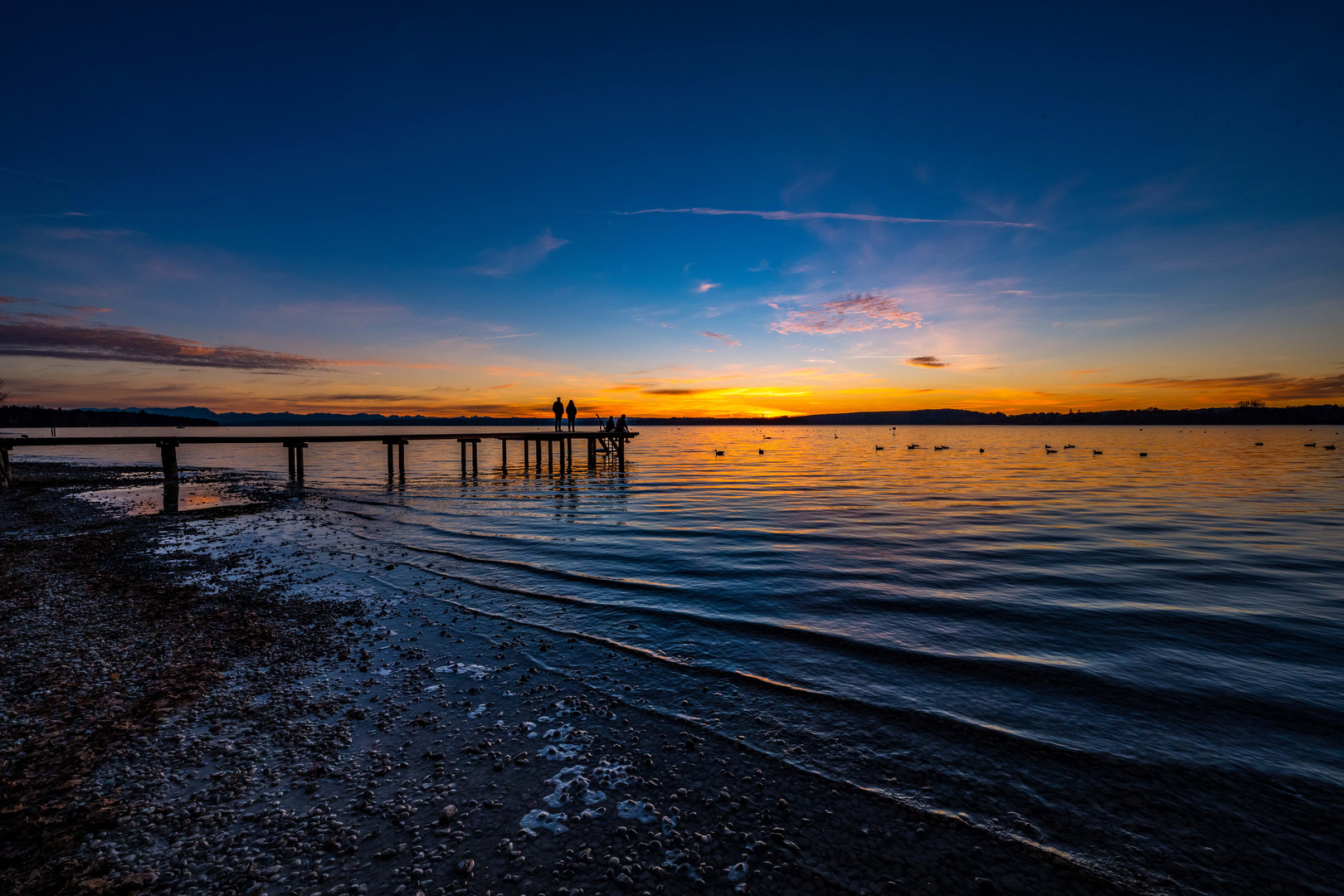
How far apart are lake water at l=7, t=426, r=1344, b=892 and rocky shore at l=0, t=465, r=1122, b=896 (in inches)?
28.6

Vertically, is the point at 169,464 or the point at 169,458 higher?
the point at 169,458

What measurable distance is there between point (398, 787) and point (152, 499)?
1174 inches

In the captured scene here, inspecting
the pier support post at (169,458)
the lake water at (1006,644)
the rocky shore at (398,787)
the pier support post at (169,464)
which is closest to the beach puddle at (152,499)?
the pier support post at (169,464)

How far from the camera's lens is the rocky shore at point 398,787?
3730mm

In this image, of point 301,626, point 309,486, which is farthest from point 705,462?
point 301,626

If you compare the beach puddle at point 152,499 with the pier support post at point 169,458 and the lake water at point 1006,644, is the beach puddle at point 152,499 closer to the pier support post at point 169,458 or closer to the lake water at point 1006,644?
the pier support post at point 169,458

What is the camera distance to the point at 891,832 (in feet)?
13.9

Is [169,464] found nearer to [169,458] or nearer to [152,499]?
[169,458]

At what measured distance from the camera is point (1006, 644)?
8484 mm

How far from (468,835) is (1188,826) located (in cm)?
562

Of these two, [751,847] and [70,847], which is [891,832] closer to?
[751,847]

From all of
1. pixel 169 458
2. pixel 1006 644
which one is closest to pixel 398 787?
pixel 1006 644

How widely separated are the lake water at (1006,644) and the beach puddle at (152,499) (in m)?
6.96

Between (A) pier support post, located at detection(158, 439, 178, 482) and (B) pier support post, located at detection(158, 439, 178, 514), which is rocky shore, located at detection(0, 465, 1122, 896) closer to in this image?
(B) pier support post, located at detection(158, 439, 178, 514)
